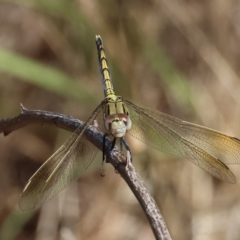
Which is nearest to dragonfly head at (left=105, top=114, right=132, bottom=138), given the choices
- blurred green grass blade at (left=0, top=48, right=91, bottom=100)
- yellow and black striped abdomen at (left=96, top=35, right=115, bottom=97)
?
yellow and black striped abdomen at (left=96, top=35, right=115, bottom=97)

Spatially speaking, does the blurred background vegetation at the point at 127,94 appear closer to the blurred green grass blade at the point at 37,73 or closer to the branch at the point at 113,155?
the blurred green grass blade at the point at 37,73

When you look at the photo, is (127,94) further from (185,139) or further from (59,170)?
(59,170)

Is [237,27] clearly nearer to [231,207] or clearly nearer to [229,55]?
[229,55]

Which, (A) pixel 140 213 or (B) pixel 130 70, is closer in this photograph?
(B) pixel 130 70

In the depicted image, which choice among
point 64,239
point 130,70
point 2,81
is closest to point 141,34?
point 130,70

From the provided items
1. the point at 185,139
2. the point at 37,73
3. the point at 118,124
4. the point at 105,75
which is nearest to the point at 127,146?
the point at 118,124

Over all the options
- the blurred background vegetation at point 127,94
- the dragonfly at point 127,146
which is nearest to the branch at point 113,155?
the dragonfly at point 127,146
